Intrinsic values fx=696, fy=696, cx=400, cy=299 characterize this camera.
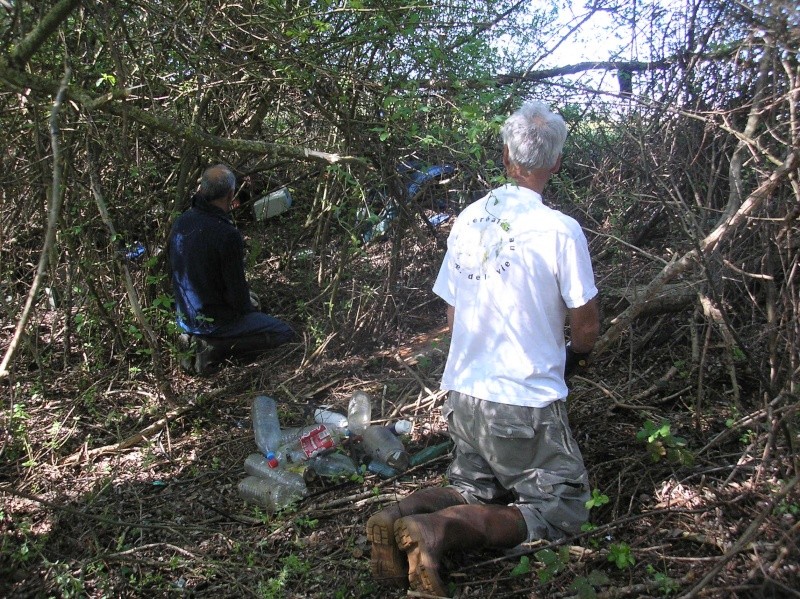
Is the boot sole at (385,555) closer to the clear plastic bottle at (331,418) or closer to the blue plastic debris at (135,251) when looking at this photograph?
the clear plastic bottle at (331,418)

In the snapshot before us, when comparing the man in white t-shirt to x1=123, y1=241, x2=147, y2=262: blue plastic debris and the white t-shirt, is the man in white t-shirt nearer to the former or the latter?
the white t-shirt

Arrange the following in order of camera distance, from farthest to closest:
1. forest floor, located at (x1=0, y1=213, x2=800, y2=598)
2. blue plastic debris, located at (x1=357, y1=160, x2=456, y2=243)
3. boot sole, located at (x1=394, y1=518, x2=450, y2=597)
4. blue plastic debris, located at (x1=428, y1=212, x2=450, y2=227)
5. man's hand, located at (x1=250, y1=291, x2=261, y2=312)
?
man's hand, located at (x1=250, y1=291, x2=261, y2=312) < blue plastic debris, located at (x1=428, y1=212, x2=450, y2=227) < blue plastic debris, located at (x1=357, y1=160, x2=456, y2=243) < forest floor, located at (x1=0, y1=213, x2=800, y2=598) < boot sole, located at (x1=394, y1=518, x2=450, y2=597)

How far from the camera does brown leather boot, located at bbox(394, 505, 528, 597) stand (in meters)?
2.29

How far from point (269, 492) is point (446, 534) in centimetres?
126

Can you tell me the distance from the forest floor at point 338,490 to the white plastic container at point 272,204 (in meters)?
1.38

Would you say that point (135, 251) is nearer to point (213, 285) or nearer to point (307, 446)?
point (213, 285)

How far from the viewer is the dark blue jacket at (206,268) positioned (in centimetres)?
460

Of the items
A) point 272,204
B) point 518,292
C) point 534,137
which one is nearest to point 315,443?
point 518,292

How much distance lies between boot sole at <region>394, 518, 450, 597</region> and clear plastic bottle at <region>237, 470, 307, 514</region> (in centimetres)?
100

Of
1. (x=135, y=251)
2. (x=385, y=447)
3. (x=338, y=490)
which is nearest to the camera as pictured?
(x=338, y=490)

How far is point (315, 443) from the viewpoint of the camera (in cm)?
356

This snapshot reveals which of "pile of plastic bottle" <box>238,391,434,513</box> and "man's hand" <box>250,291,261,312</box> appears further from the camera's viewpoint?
"man's hand" <box>250,291,261,312</box>

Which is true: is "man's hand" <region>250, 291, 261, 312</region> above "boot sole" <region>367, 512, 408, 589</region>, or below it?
above

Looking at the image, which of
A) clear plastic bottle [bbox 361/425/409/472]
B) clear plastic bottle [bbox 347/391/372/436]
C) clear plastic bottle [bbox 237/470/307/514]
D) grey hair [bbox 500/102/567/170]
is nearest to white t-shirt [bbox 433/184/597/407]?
grey hair [bbox 500/102/567/170]
